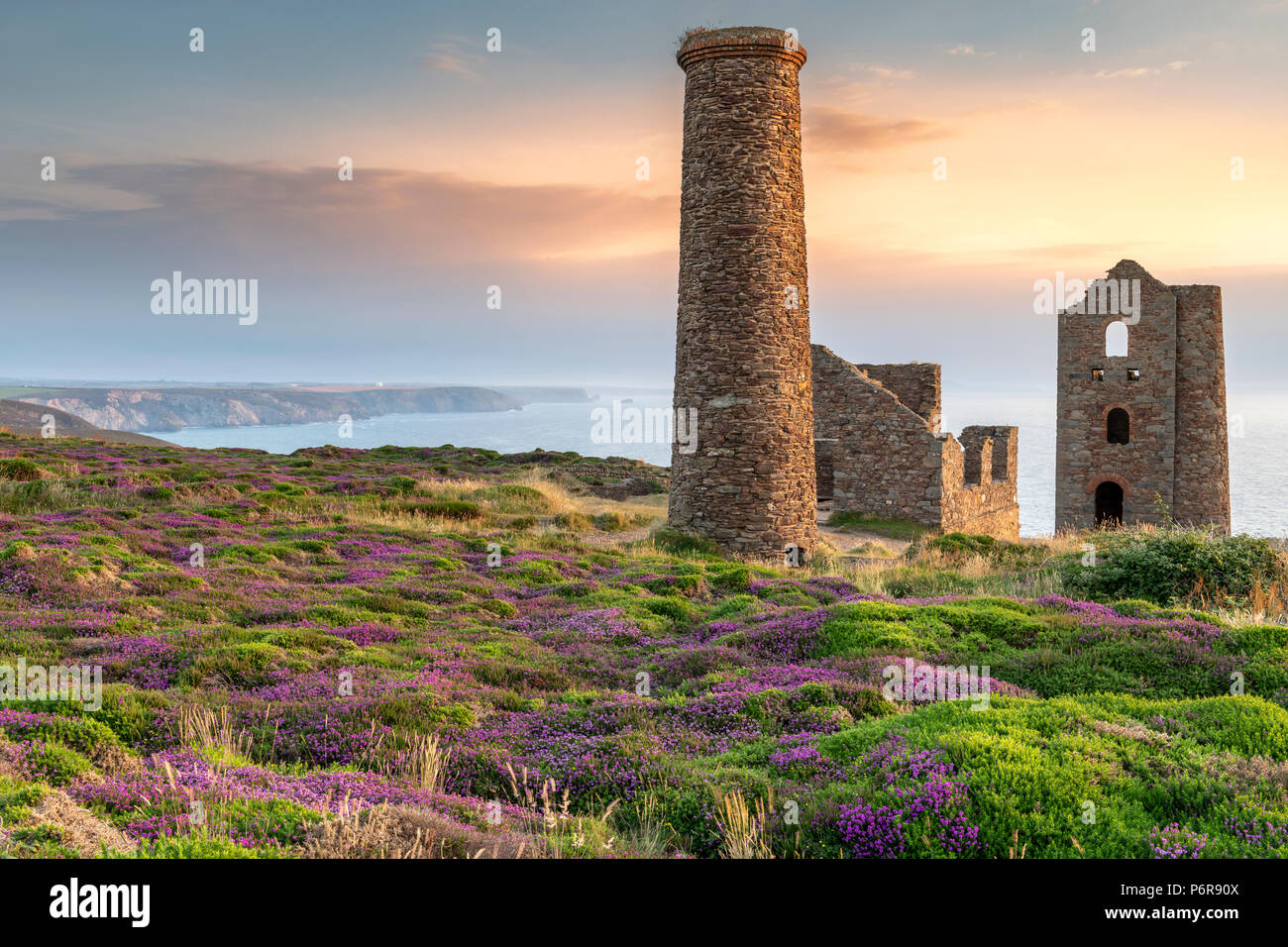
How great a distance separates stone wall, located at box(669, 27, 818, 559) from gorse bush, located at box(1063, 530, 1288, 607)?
277 inches

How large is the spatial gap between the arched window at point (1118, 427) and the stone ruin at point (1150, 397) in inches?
1.5

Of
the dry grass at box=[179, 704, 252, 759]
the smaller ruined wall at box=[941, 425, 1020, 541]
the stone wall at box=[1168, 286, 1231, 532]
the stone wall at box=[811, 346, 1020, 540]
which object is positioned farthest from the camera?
the stone wall at box=[1168, 286, 1231, 532]

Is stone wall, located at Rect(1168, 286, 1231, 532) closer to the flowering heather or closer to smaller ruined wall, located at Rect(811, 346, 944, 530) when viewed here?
smaller ruined wall, located at Rect(811, 346, 944, 530)

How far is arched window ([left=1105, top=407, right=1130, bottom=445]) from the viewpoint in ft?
113

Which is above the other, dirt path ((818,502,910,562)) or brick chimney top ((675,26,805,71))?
brick chimney top ((675,26,805,71))

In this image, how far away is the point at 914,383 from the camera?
102 ft

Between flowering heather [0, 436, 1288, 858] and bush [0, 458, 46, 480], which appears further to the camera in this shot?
bush [0, 458, 46, 480]

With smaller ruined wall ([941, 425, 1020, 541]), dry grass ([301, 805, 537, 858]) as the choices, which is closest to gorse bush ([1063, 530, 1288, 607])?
smaller ruined wall ([941, 425, 1020, 541])

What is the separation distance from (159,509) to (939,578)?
17.5 m

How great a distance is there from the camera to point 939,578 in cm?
1642

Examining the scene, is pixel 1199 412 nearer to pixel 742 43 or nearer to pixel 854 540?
pixel 854 540

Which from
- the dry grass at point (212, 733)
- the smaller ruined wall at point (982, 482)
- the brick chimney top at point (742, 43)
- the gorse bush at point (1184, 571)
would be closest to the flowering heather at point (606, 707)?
the dry grass at point (212, 733)
